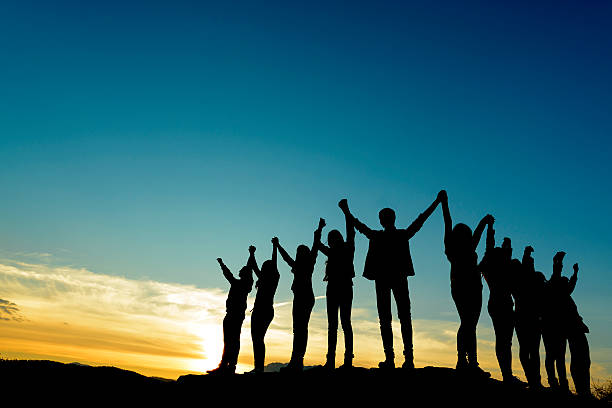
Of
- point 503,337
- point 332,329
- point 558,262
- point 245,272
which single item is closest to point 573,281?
point 558,262

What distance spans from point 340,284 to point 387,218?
5.97ft

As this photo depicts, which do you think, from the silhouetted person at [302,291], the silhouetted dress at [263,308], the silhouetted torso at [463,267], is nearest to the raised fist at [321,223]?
the silhouetted person at [302,291]

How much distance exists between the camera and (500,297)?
9023mm

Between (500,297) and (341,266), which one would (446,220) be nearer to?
(500,297)

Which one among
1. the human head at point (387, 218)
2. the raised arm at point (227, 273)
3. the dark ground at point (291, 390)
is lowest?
the dark ground at point (291, 390)

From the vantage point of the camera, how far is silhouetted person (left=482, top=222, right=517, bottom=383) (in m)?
8.75

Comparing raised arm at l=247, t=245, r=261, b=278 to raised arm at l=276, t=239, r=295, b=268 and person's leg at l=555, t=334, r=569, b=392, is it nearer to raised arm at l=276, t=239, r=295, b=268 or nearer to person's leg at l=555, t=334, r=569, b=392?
raised arm at l=276, t=239, r=295, b=268

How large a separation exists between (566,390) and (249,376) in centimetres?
727

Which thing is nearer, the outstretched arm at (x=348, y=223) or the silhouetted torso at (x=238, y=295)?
the outstretched arm at (x=348, y=223)

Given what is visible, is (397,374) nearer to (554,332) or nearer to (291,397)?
(291,397)

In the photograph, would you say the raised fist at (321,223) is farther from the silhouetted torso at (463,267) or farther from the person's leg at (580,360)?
the person's leg at (580,360)

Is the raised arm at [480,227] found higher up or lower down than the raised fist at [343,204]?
lower down

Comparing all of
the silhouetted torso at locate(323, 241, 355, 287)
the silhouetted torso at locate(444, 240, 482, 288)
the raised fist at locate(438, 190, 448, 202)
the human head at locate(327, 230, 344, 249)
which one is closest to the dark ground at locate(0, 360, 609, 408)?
the silhouetted torso at locate(444, 240, 482, 288)

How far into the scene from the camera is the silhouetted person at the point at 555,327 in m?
10.1
